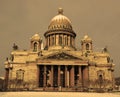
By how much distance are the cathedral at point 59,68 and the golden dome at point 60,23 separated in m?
6.68

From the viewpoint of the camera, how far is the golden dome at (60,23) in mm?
73938

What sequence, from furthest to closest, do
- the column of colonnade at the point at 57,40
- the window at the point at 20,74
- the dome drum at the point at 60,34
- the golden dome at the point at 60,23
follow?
the golden dome at the point at 60,23 < the column of colonnade at the point at 57,40 < the dome drum at the point at 60,34 < the window at the point at 20,74

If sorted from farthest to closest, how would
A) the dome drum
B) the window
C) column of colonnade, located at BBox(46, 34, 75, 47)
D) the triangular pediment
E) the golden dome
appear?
1. the golden dome
2. column of colonnade, located at BBox(46, 34, 75, 47)
3. the dome drum
4. the window
5. the triangular pediment

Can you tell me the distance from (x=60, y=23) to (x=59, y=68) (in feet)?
63.1

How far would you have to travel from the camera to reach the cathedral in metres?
59.1

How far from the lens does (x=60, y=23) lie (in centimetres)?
7444

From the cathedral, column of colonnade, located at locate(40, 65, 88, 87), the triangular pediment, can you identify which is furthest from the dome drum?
column of colonnade, located at locate(40, 65, 88, 87)

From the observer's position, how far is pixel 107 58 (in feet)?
217

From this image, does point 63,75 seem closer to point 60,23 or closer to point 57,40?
point 57,40

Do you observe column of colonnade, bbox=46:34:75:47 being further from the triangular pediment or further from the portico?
the triangular pediment

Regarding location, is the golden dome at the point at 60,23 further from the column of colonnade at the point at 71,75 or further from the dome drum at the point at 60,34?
the column of colonnade at the point at 71,75

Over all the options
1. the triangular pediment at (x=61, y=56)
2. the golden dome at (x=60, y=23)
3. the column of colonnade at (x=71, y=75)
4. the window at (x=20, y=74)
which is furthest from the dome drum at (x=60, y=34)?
the window at (x=20, y=74)

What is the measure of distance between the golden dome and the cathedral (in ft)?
21.9

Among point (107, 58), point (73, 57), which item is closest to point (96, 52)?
point (107, 58)
